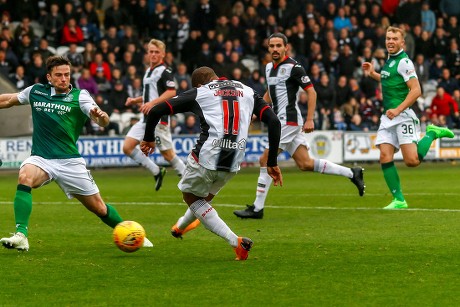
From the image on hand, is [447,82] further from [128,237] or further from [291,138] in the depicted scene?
[128,237]

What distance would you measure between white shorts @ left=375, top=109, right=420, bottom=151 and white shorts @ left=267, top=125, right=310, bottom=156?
3.69 ft

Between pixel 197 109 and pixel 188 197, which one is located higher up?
pixel 197 109

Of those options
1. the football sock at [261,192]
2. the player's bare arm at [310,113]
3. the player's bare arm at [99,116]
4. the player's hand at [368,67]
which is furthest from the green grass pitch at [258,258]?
the player's hand at [368,67]

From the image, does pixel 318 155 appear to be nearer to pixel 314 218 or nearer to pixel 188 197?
pixel 314 218

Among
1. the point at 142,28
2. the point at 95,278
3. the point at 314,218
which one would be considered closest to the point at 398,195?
the point at 314,218

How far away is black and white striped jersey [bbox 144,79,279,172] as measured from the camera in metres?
9.47

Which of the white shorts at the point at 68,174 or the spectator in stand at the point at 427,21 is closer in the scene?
the white shorts at the point at 68,174

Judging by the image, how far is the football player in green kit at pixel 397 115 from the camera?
14.2 meters

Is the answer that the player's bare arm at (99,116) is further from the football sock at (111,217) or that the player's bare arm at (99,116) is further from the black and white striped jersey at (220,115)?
the football sock at (111,217)

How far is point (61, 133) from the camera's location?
10.5 m

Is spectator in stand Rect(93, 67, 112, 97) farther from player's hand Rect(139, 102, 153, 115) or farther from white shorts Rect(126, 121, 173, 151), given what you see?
player's hand Rect(139, 102, 153, 115)

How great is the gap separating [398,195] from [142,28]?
1674cm

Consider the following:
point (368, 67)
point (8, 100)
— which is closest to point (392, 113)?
point (368, 67)

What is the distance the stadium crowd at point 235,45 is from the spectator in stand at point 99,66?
3 centimetres
